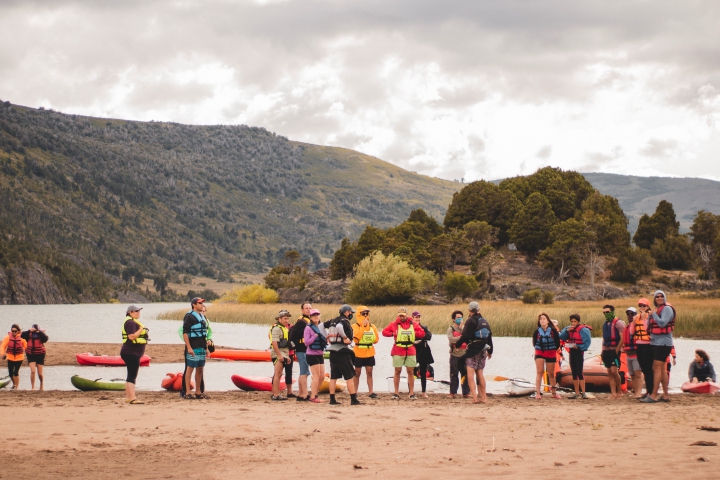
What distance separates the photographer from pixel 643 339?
16547mm

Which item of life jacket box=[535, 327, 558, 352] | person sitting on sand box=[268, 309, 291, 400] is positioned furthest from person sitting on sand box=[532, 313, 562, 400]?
person sitting on sand box=[268, 309, 291, 400]

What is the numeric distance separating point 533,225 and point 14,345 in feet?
280

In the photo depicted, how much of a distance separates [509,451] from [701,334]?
3796 cm

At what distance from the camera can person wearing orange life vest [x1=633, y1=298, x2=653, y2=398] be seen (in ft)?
54.1

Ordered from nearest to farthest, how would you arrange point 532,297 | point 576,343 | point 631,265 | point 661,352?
point 661,352, point 576,343, point 532,297, point 631,265

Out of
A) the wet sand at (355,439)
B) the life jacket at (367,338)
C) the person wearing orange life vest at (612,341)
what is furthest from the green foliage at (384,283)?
the wet sand at (355,439)

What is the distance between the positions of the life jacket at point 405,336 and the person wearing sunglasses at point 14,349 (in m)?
10.2

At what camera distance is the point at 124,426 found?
13.4 m

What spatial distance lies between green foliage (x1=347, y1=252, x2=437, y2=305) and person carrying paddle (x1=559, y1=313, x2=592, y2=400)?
62.0 metres

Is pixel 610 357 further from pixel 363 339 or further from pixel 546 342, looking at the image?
pixel 363 339

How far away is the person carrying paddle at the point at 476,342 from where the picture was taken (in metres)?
16.5

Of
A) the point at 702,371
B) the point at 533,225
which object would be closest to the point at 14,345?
the point at 702,371

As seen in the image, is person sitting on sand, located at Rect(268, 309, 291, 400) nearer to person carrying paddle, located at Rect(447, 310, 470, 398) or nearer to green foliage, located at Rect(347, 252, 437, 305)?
person carrying paddle, located at Rect(447, 310, 470, 398)

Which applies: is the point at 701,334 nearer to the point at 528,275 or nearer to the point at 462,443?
the point at 462,443
